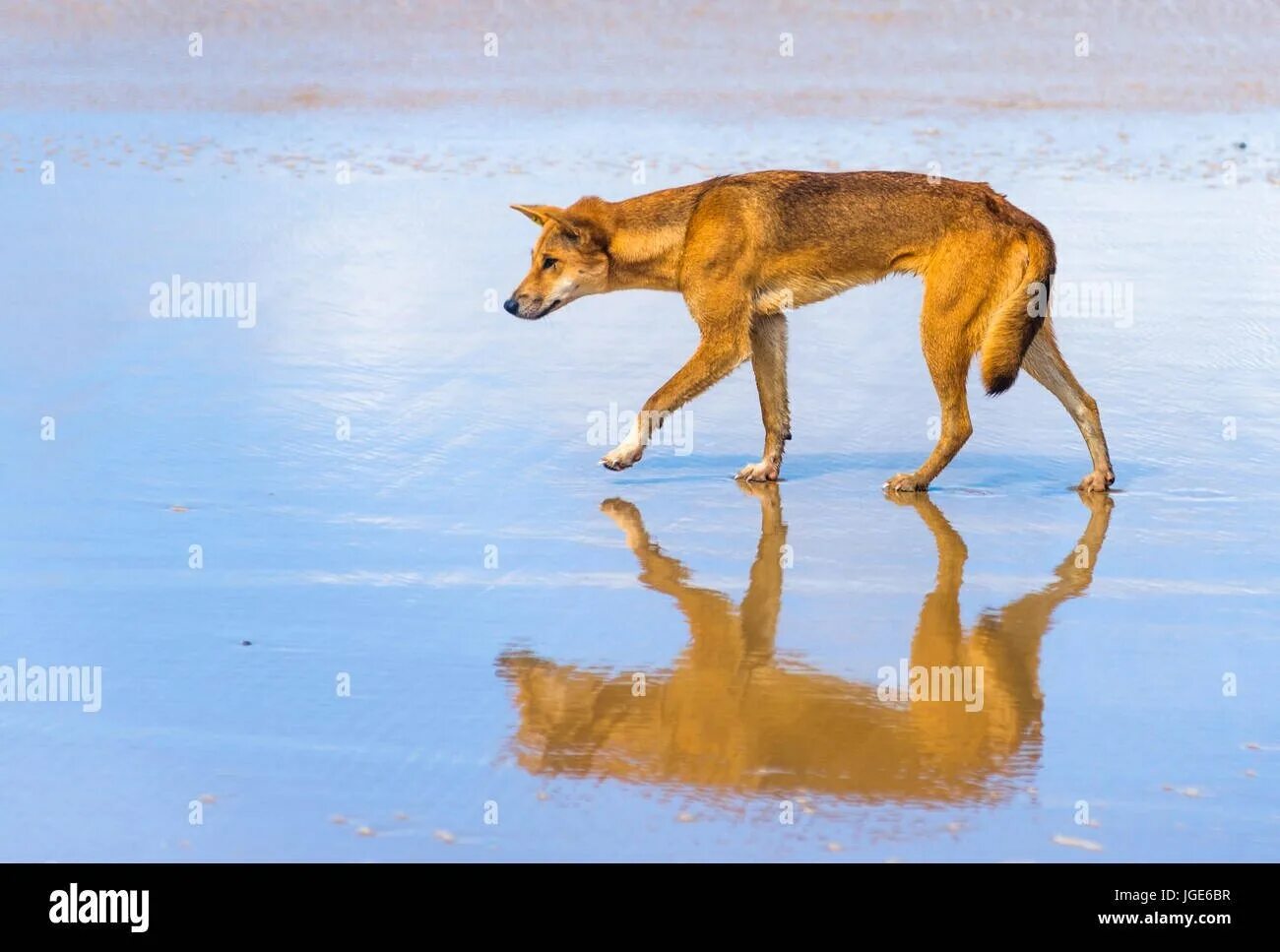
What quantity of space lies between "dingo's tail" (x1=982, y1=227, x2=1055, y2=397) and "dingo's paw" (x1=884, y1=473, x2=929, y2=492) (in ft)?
1.71

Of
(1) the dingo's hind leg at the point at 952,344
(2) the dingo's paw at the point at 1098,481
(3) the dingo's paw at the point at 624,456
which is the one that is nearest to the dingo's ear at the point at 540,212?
(3) the dingo's paw at the point at 624,456

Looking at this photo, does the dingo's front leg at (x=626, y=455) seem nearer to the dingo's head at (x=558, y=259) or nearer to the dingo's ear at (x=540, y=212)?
the dingo's head at (x=558, y=259)

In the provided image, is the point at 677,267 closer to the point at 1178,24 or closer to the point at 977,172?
the point at 977,172

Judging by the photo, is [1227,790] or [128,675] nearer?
[1227,790]

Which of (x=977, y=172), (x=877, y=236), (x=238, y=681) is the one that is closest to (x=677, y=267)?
(x=877, y=236)

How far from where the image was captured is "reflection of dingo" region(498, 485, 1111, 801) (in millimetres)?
5238

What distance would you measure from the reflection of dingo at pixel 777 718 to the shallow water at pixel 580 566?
17 mm

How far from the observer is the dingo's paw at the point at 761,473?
29.0 ft

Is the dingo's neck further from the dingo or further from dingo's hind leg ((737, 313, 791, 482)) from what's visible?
dingo's hind leg ((737, 313, 791, 482))

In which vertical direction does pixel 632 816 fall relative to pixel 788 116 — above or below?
below

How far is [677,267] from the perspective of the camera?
9.14m

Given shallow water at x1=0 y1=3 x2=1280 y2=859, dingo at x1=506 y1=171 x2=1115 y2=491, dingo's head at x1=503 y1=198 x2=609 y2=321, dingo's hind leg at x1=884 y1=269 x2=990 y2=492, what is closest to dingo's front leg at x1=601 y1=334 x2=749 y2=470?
dingo at x1=506 y1=171 x2=1115 y2=491

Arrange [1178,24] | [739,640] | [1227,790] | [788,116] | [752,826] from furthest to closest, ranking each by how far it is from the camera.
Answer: [1178,24], [788,116], [739,640], [1227,790], [752,826]

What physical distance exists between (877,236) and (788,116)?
32.8ft
